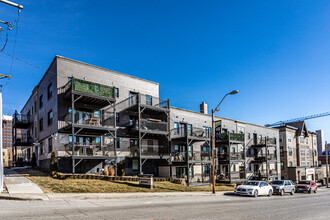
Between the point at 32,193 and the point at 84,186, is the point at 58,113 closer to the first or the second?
the point at 84,186

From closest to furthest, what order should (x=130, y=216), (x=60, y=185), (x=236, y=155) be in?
(x=130, y=216) → (x=60, y=185) → (x=236, y=155)

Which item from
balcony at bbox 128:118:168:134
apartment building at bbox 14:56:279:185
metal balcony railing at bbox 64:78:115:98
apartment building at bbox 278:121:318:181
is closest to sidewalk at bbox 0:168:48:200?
apartment building at bbox 14:56:279:185

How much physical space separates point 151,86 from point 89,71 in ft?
27.8

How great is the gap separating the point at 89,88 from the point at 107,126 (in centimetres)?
401

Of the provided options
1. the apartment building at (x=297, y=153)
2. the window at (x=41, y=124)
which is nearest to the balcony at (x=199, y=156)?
the window at (x=41, y=124)

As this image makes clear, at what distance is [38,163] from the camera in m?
31.8

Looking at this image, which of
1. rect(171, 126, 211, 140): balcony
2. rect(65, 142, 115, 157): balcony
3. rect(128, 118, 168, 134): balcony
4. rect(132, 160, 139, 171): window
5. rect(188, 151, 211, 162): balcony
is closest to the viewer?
rect(65, 142, 115, 157): balcony

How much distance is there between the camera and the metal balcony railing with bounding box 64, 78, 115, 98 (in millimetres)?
24344

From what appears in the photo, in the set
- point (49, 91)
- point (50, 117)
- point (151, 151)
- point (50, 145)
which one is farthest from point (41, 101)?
point (151, 151)

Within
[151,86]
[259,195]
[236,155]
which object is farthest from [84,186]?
[236,155]

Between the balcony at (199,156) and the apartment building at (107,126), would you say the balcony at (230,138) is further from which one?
the balcony at (199,156)

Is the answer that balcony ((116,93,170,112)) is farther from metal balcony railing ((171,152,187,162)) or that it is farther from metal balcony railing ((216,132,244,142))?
metal balcony railing ((216,132,244,142))

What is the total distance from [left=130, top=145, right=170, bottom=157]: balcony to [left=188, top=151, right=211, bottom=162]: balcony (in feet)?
10.2

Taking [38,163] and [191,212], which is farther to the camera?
[38,163]
